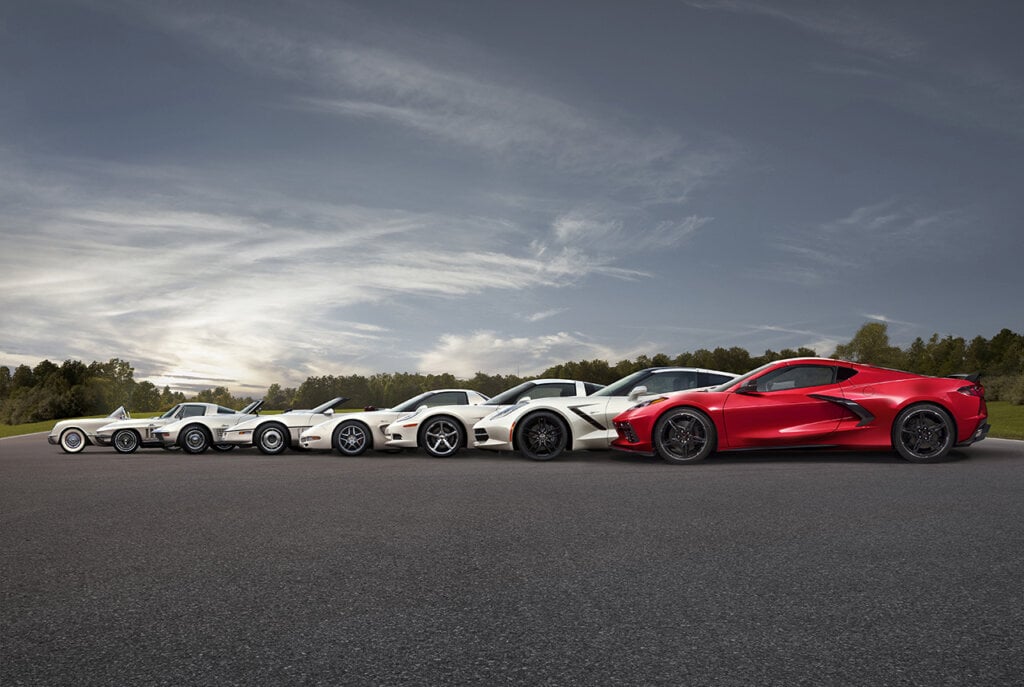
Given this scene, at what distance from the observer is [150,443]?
18078 millimetres

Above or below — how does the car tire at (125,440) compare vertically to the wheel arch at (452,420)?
below

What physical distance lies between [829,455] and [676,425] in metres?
2.80

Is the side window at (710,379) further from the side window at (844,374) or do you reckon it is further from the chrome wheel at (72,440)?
the chrome wheel at (72,440)

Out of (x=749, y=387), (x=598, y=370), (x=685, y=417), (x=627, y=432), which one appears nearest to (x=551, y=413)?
(x=627, y=432)

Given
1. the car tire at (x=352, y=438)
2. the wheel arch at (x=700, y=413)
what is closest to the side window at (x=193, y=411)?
the car tire at (x=352, y=438)

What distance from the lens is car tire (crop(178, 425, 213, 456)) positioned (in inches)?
690

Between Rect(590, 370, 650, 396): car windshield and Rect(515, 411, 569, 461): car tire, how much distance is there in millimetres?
946

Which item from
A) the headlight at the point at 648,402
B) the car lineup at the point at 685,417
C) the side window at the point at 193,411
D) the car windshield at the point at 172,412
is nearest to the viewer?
the car lineup at the point at 685,417

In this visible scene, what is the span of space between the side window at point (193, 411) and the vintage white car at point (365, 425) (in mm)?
3715

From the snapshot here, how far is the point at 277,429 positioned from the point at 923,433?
457 inches

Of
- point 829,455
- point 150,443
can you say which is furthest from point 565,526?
point 150,443

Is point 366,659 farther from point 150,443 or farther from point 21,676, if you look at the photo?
point 150,443

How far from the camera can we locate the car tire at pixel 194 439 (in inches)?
690

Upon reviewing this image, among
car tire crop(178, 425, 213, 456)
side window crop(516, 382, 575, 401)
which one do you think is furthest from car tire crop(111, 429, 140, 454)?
side window crop(516, 382, 575, 401)
